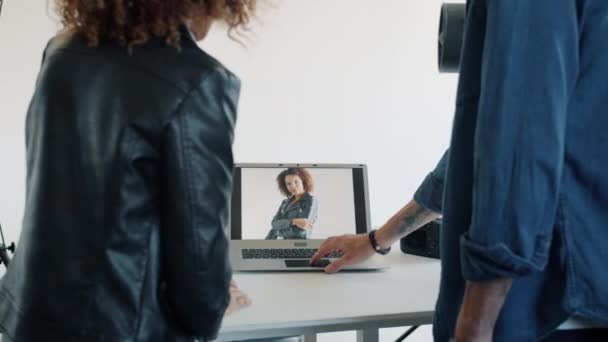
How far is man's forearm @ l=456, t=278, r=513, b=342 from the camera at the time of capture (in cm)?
73

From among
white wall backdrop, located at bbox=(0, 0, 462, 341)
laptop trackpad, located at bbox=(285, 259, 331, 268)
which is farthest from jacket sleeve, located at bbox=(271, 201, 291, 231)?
white wall backdrop, located at bbox=(0, 0, 462, 341)

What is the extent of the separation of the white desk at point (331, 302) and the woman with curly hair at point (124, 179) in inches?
11.4

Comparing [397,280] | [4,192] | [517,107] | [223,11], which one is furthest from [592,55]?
[4,192]

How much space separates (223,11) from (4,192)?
6.87 ft

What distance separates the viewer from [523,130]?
2.26 ft

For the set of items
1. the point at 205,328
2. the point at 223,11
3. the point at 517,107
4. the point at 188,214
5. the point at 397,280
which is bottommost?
the point at 397,280

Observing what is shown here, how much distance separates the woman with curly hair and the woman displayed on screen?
702 mm

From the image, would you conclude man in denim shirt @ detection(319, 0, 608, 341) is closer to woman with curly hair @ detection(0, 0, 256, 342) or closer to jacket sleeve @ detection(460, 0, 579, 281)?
jacket sleeve @ detection(460, 0, 579, 281)

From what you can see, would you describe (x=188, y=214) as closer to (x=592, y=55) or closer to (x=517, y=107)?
(x=517, y=107)

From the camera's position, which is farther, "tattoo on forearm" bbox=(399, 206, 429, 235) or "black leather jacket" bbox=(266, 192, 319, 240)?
"black leather jacket" bbox=(266, 192, 319, 240)

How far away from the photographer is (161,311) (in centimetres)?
83

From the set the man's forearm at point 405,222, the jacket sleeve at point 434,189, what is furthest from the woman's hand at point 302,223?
the jacket sleeve at point 434,189

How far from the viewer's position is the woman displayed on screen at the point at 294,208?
5.05 feet

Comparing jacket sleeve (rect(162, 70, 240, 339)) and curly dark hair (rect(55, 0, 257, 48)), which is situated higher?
curly dark hair (rect(55, 0, 257, 48))
